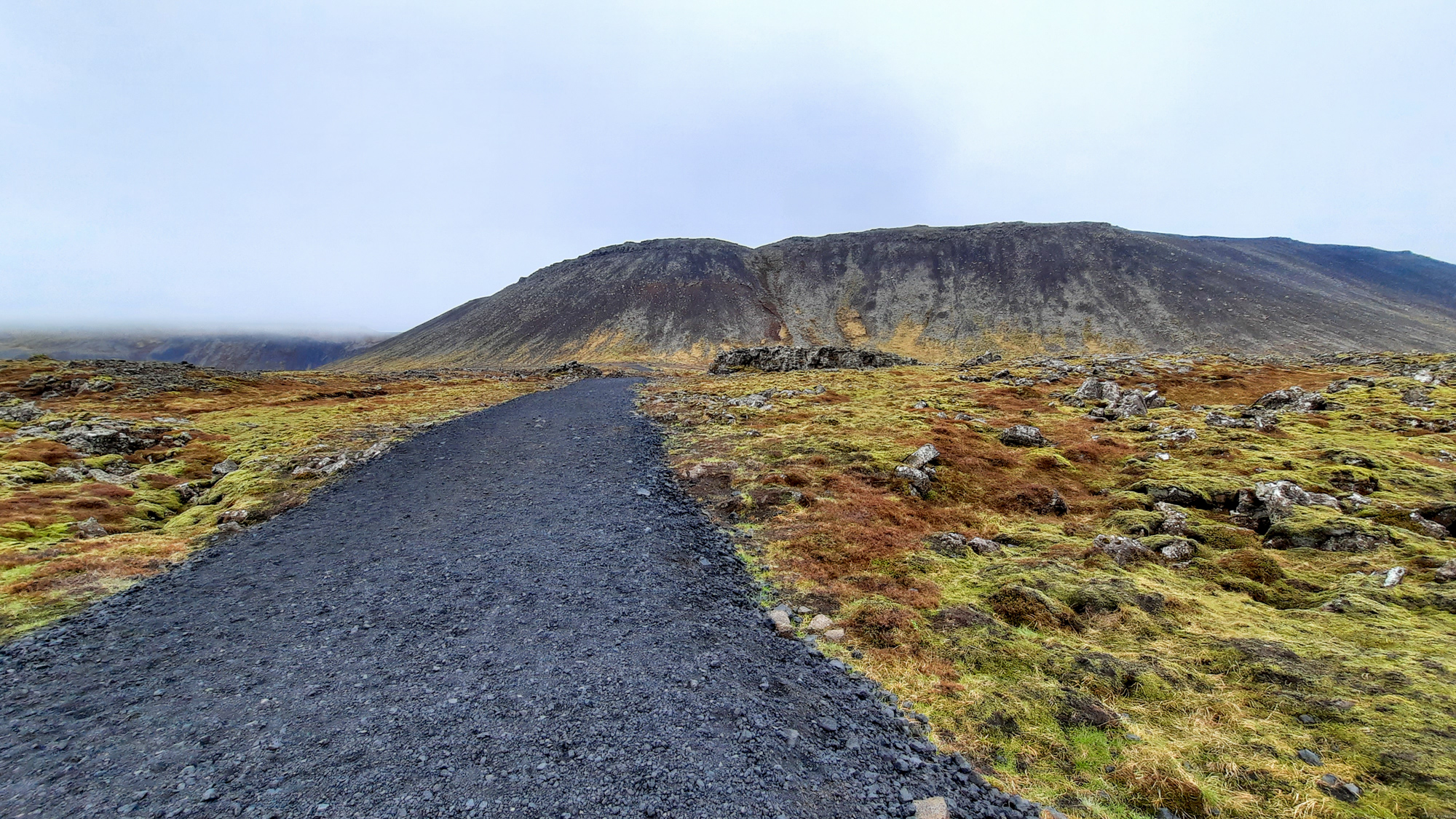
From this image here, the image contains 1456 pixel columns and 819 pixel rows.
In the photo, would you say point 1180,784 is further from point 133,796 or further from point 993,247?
point 993,247

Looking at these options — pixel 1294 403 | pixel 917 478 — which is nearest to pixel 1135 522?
pixel 917 478

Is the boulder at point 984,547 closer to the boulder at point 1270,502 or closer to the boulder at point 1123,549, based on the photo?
the boulder at point 1123,549

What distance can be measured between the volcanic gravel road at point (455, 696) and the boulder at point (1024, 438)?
1557 cm

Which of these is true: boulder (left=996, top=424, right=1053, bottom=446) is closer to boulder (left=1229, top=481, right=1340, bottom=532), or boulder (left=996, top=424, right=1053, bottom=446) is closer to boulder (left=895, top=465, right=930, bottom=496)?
boulder (left=895, top=465, right=930, bottom=496)

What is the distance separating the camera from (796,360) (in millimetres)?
77812

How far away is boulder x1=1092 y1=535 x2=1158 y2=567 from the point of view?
11.5m

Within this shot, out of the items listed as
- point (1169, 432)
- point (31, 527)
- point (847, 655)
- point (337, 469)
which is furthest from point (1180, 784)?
point (31, 527)

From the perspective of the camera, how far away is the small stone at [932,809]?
5414 mm

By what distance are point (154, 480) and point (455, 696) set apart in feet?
71.0

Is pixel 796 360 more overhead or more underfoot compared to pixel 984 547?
more overhead

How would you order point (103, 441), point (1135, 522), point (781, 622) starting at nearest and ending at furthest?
point (781, 622) → point (1135, 522) → point (103, 441)

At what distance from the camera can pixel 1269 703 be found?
6785 millimetres

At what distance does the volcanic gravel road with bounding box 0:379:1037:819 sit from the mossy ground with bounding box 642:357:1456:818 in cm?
142

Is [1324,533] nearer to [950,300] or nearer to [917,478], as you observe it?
[917,478]
